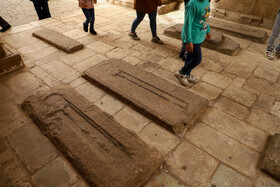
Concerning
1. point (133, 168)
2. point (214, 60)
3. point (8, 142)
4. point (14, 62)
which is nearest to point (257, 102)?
point (214, 60)

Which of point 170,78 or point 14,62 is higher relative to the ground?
point 14,62

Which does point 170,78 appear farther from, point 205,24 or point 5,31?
point 5,31

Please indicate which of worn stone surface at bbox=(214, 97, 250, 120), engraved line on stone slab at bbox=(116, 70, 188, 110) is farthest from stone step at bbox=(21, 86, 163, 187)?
worn stone surface at bbox=(214, 97, 250, 120)

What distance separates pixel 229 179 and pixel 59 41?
4.47 m

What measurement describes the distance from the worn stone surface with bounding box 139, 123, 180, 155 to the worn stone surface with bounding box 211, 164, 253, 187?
0.57 m

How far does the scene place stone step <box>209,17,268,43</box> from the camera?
473 cm

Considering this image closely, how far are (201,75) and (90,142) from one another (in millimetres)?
2450

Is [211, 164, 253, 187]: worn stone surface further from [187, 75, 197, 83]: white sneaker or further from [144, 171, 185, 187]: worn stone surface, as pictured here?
[187, 75, 197, 83]: white sneaker

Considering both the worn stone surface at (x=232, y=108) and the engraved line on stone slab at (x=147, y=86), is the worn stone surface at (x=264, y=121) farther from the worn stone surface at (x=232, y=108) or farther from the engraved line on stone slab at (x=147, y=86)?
the engraved line on stone slab at (x=147, y=86)

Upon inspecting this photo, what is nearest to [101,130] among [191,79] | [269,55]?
[191,79]

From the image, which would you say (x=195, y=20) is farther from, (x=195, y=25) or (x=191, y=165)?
(x=191, y=165)

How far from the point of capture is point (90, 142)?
218 centimetres

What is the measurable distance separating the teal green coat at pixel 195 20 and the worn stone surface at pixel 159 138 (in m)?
1.35

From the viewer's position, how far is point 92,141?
2.19 metres
